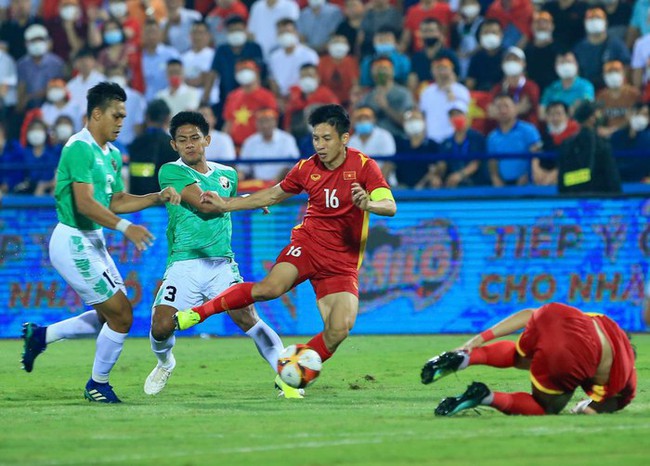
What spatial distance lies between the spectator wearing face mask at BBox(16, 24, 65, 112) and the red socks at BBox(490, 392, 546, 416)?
14.4 metres

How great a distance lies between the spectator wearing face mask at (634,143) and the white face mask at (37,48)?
960 cm

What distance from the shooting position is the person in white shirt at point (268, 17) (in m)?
20.9

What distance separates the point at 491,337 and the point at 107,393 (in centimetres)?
321

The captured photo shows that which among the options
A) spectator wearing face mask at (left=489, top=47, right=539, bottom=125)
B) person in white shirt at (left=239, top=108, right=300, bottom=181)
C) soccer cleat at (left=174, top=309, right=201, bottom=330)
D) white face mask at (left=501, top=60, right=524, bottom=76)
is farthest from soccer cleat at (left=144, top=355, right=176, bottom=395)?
white face mask at (left=501, top=60, right=524, bottom=76)

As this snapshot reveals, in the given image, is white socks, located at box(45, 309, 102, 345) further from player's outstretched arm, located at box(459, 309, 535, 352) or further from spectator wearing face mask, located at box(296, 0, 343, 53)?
spectator wearing face mask, located at box(296, 0, 343, 53)

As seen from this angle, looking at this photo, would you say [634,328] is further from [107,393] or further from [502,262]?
[107,393]

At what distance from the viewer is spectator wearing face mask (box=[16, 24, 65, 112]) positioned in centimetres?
2159

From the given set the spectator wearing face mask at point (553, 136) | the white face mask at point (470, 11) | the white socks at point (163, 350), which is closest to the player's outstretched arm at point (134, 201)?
the white socks at point (163, 350)

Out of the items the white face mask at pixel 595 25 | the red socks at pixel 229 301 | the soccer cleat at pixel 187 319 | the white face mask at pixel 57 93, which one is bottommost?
A: the soccer cleat at pixel 187 319

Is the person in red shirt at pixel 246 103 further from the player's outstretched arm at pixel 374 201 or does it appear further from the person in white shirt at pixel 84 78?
the player's outstretched arm at pixel 374 201

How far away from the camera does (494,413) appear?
9094 mm

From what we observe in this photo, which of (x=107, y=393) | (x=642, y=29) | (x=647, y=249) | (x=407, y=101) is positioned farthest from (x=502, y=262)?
(x=107, y=393)

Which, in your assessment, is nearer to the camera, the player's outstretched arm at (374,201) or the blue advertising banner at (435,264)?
the player's outstretched arm at (374,201)

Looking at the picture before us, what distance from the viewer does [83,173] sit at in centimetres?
1027
